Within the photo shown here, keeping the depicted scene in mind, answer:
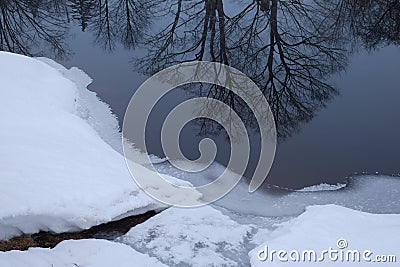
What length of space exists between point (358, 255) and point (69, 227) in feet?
6.06

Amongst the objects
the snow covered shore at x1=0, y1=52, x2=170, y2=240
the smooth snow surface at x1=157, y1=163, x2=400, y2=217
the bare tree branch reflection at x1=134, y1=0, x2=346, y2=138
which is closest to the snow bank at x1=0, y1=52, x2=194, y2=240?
the snow covered shore at x1=0, y1=52, x2=170, y2=240

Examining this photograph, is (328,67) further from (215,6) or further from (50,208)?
(50,208)

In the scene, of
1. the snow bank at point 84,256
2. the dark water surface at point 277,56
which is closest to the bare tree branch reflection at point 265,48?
the dark water surface at point 277,56

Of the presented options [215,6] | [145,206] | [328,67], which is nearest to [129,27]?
[215,6]

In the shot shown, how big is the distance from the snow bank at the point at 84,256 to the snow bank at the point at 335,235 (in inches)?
29.7

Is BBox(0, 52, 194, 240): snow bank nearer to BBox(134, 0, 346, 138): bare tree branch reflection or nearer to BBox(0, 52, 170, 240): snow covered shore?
BBox(0, 52, 170, 240): snow covered shore

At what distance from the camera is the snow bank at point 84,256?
108 inches

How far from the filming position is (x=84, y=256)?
2.90 metres

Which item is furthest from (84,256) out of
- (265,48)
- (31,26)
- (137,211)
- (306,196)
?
(31,26)

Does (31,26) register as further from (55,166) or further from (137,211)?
(137,211)

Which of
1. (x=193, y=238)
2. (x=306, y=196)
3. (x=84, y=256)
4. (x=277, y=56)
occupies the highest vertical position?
(x=277, y=56)

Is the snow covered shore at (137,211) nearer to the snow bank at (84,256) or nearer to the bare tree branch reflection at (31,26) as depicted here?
the snow bank at (84,256)

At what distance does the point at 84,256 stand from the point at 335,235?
1.60 m

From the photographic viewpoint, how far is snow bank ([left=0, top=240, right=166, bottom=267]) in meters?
2.75
